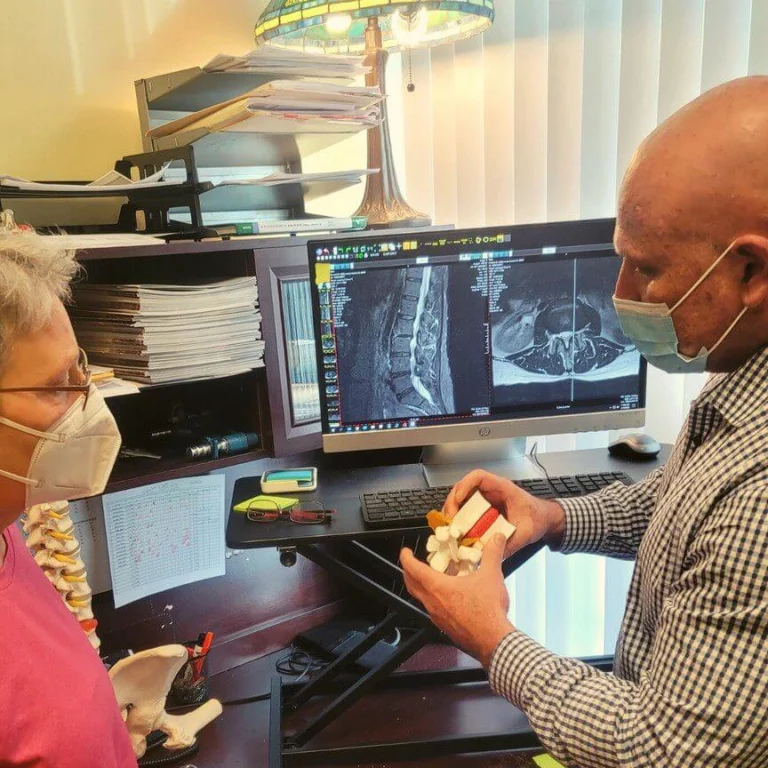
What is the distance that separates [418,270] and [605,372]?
0.43 m

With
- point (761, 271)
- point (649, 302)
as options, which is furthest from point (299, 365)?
point (761, 271)

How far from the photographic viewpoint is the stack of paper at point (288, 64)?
47.3 inches

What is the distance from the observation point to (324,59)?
1.30m

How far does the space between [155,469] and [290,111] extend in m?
0.68

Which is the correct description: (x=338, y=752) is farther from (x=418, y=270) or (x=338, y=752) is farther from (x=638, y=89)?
(x=638, y=89)

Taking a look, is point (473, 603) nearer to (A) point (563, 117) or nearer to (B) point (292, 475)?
(B) point (292, 475)

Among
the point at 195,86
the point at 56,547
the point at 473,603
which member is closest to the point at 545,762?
the point at 473,603

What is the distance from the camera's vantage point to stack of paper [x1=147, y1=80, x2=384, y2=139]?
3.99 ft

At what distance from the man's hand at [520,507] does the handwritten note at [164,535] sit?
674 mm

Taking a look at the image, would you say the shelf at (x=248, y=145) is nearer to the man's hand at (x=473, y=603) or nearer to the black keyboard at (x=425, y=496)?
the black keyboard at (x=425, y=496)

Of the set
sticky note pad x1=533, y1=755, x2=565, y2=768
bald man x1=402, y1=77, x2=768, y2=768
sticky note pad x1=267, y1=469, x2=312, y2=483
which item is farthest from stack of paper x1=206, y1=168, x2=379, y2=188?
sticky note pad x1=533, y1=755, x2=565, y2=768

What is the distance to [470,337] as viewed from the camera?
134cm

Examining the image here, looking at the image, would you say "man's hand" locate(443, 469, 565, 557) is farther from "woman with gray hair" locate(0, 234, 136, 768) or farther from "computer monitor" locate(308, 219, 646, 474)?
"woman with gray hair" locate(0, 234, 136, 768)

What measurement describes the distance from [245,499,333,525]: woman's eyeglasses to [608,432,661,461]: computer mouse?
0.64m
